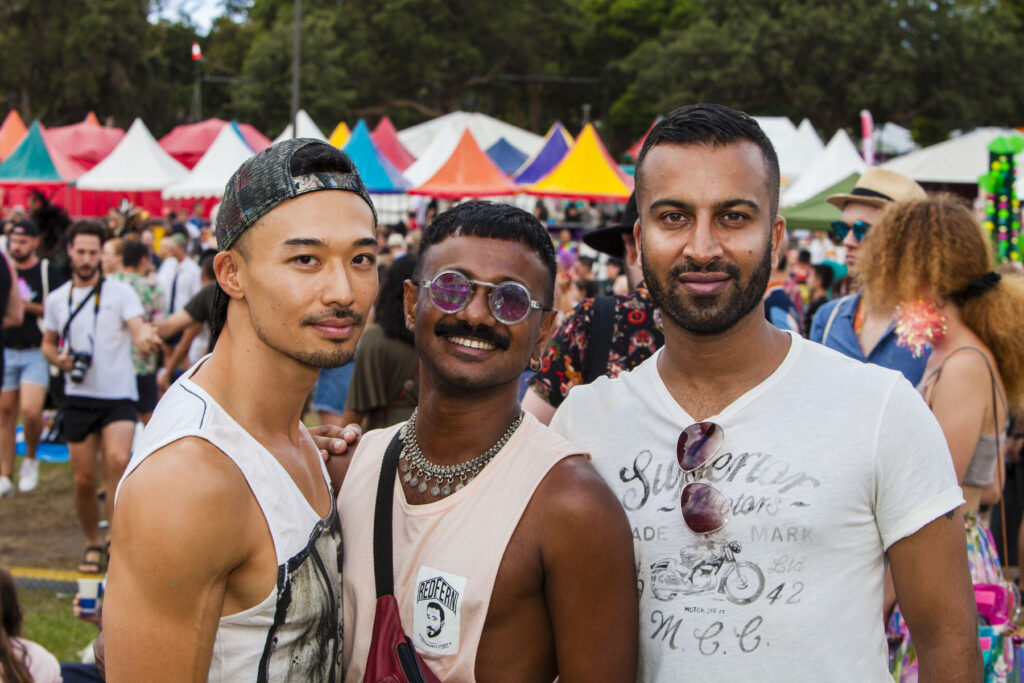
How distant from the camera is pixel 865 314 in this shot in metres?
4.05

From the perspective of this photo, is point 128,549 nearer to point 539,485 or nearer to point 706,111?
point 539,485

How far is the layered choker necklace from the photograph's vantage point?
217 centimetres

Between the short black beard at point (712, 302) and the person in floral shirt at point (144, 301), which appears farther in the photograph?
the person in floral shirt at point (144, 301)

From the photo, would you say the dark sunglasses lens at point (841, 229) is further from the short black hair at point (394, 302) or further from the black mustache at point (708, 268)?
the black mustache at point (708, 268)

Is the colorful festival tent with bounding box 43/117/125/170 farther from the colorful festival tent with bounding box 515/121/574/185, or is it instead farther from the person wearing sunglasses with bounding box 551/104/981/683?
the person wearing sunglasses with bounding box 551/104/981/683

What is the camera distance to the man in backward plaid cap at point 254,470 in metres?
1.76

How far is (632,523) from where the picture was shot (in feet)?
6.95

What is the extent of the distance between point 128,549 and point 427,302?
2.67 ft

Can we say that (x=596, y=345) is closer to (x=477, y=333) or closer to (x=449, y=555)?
(x=477, y=333)

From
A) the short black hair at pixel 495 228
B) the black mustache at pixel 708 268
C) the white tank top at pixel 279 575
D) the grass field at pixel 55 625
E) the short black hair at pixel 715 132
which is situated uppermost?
the short black hair at pixel 715 132

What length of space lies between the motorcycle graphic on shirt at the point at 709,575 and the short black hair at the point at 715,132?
29.2 inches

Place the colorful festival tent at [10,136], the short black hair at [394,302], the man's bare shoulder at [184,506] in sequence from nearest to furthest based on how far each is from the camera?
1. the man's bare shoulder at [184,506]
2. the short black hair at [394,302]
3. the colorful festival tent at [10,136]

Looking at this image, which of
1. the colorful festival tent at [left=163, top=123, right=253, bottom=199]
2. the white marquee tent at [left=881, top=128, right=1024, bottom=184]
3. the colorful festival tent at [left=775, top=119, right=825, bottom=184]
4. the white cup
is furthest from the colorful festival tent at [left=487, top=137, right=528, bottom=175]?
the white cup

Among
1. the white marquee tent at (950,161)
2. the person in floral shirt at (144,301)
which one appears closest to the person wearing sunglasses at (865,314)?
the person in floral shirt at (144,301)
